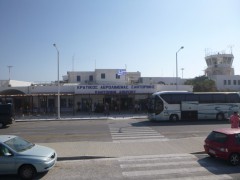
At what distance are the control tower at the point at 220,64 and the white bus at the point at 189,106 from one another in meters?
65.3

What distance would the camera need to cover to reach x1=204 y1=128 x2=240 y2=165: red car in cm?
1381

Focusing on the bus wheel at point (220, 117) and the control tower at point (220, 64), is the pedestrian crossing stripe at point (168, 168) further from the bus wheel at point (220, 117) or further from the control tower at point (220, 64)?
the control tower at point (220, 64)

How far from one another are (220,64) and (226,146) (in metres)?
89.8

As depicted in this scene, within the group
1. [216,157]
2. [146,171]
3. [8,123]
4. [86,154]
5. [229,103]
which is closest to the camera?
[146,171]

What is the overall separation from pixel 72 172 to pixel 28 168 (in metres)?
1.76

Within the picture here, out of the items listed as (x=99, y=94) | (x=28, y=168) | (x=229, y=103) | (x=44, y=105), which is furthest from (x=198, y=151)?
(x=44, y=105)

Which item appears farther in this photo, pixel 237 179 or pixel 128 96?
pixel 128 96

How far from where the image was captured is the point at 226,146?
13.9m

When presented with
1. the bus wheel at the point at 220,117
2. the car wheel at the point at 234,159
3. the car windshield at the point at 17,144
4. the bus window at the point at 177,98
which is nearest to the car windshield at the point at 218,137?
the car wheel at the point at 234,159

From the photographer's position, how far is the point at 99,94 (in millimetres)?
49969

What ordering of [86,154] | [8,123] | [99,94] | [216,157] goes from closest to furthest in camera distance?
[216,157]
[86,154]
[8,123]
[99,94]

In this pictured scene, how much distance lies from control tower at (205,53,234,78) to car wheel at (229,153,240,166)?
88.6m

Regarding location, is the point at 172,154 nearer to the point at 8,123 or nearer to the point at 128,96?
the point at 8,123

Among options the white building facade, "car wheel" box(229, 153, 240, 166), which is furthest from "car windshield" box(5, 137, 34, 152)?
the white building facade
